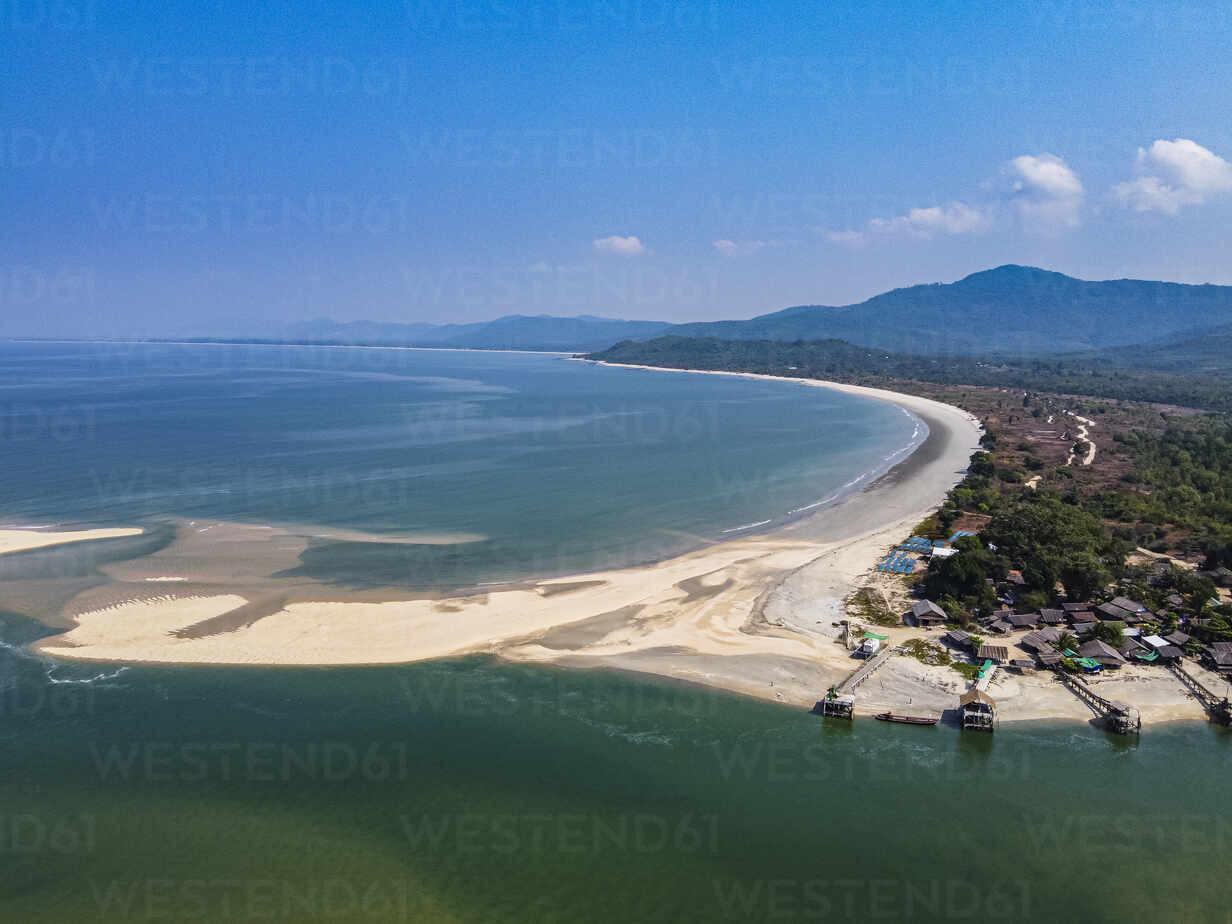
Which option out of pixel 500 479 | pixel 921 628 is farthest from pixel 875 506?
pixel 500 479

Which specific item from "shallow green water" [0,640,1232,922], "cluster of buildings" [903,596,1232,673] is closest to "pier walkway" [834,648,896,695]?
"shallow green water" [0,640,1232,922]

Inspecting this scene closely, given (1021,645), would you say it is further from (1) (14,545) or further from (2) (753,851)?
(1) (14,545)

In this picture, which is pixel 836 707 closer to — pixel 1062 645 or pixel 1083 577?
pixel 1062 645

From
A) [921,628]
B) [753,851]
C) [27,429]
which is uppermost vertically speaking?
[27,429]

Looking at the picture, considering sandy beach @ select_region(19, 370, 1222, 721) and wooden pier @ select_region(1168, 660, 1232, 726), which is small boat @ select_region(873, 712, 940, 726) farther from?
wooden pier @ select_region(1168, 660, 1232, 726)

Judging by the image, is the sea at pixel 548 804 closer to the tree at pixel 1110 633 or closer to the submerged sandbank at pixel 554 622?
the submerged sandbank at pixel 554 622

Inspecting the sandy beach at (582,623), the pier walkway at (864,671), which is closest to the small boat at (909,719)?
the sandy beach at (582,623)
